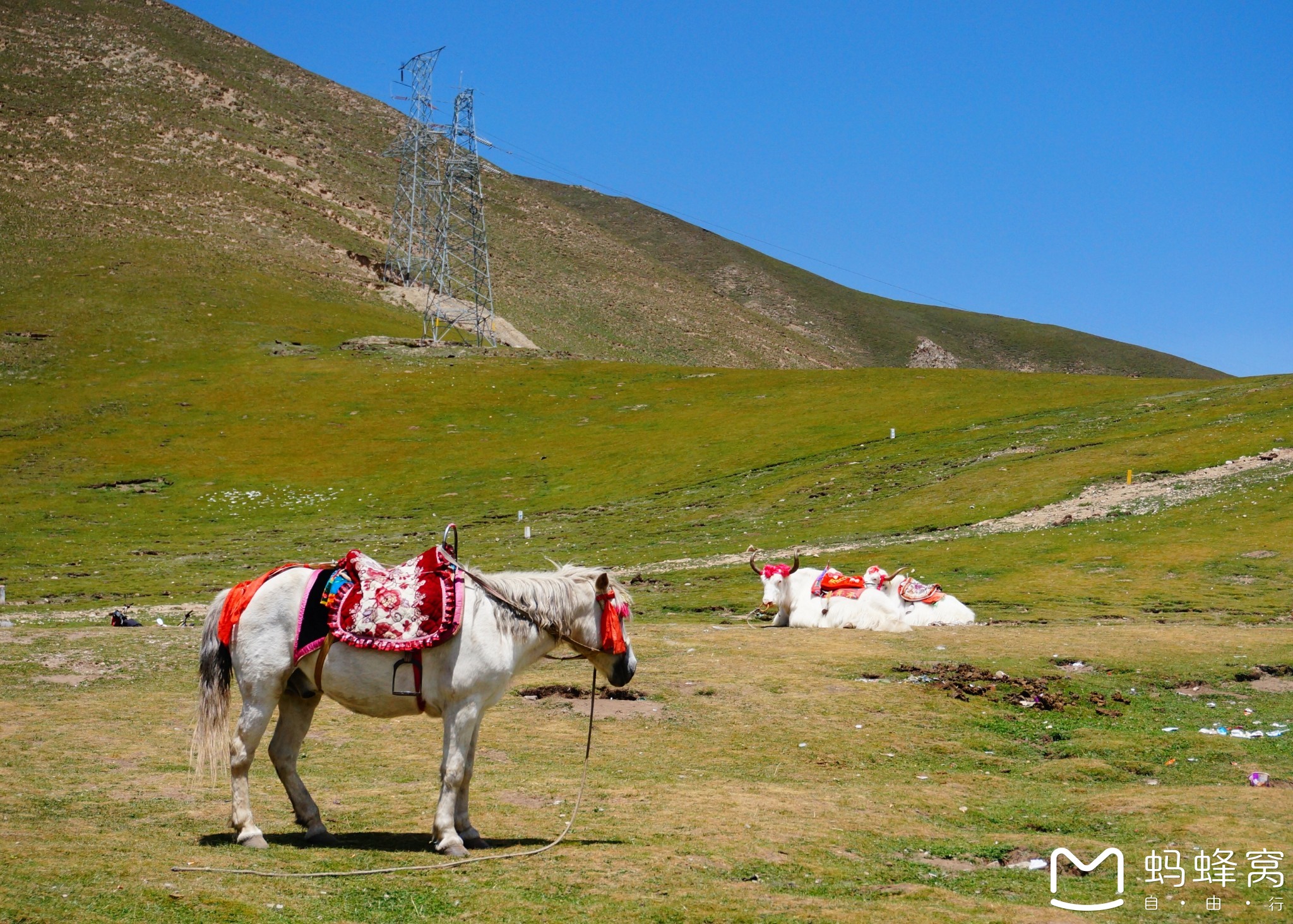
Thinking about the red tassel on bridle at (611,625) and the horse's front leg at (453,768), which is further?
the red tassel on bridle at (611,625)

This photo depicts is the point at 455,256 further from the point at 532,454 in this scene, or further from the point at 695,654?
the point at 695,654

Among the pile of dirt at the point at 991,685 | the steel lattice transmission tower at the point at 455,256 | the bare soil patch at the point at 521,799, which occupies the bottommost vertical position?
the bare soil patch at the point at 521,799

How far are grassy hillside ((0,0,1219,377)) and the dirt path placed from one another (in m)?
62.8

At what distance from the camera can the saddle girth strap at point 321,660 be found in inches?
389

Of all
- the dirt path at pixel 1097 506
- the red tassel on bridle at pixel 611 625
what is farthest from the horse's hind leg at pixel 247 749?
the dirt path at pixel 1097 506

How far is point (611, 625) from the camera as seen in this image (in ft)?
34.7

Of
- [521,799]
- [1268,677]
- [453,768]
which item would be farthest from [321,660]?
[1268,677]

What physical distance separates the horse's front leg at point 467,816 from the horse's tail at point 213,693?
2.29 meters

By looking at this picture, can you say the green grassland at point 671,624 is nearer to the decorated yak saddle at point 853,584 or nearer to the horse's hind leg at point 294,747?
the horse's hind leg at point 294,747

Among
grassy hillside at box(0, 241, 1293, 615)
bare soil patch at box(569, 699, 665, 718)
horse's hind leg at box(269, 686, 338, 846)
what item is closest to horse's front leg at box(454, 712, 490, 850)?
horse's hind leg at box(269, 686, 338, 846)

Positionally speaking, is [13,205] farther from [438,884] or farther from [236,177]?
[438,884]

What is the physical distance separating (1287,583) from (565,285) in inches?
4947

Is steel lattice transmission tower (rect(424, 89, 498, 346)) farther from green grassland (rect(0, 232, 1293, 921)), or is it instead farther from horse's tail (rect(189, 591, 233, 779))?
horse's tail (rect(189, 591, 233, 779))

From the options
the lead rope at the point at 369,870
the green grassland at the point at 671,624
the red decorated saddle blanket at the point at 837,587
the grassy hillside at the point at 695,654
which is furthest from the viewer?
the red decorated saddle blanket at the point at 837,587
